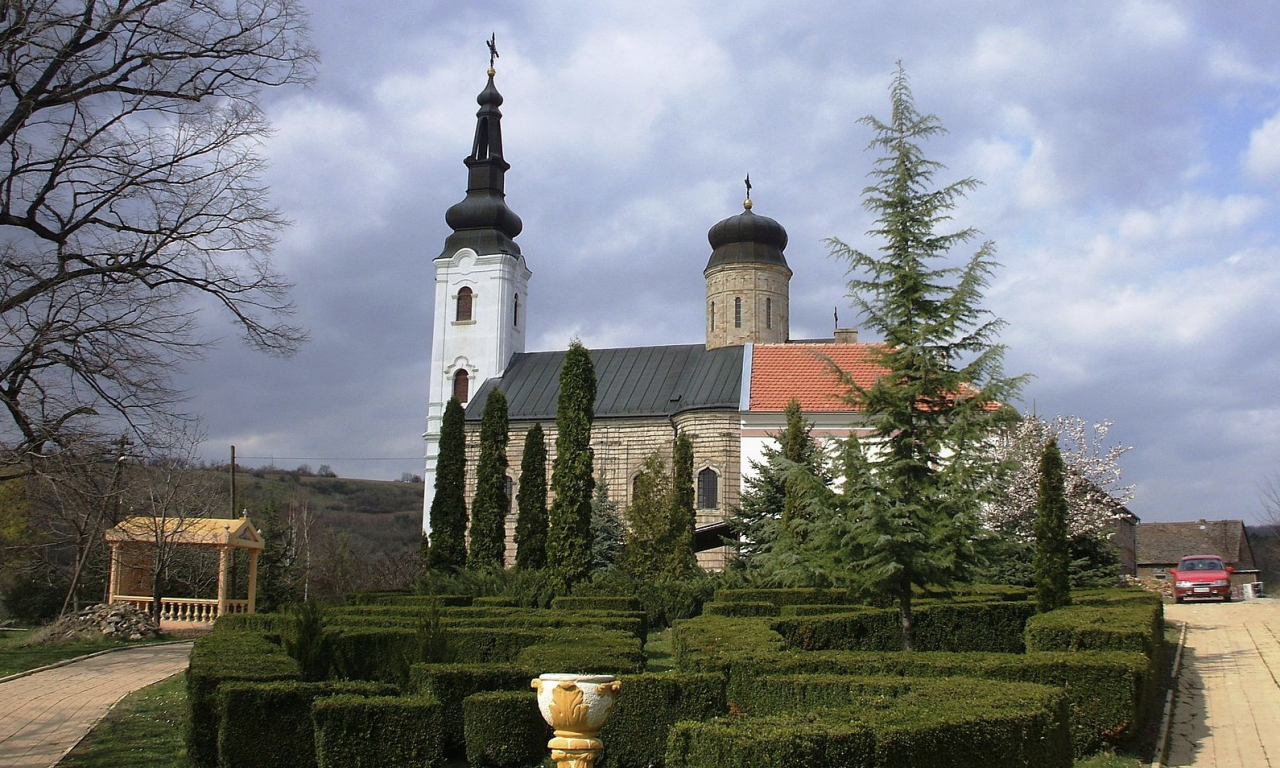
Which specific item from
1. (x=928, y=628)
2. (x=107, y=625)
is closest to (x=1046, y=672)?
(x=928, y=628)

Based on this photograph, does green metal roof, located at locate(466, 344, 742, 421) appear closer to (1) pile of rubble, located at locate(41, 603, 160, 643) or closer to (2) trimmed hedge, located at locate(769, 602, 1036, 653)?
(1) pile of rubble, located at locate(41, 603, 160, 643)

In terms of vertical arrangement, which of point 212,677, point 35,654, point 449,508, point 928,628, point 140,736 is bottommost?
point 140,736

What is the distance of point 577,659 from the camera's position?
32.8 ft

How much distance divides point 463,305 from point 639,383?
917 centimetres

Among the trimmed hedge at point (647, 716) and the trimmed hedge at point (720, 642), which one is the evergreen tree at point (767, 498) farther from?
the trimmed hedge at point (647, 716)

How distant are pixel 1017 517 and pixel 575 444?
36.0 ft

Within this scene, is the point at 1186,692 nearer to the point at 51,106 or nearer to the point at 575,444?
the point at 575,444

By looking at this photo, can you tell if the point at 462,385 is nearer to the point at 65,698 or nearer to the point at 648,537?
the point at 648,537

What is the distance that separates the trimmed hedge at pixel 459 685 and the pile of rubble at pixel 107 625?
12262 millimetres

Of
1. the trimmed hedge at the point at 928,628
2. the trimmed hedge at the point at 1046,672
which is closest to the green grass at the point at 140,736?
the trimmed hedge at the point at 1046,672

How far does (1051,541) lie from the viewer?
53.0ft

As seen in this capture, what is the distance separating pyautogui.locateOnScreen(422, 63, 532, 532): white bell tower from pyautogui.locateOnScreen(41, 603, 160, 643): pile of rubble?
21.3 metres

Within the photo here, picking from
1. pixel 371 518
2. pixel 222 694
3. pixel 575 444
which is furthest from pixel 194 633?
pixel 371 518

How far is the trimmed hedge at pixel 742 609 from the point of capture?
1688cm
